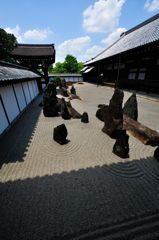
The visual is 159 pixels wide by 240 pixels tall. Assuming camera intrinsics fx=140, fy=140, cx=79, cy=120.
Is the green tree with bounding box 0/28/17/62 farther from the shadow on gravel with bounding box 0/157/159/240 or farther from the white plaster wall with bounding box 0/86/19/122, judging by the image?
the shadow on gravel with bounding box 0/157/159/240

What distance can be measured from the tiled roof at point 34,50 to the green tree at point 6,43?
0.78 meters

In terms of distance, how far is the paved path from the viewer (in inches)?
99.0

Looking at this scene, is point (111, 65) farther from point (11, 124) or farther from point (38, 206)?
point (38, 206)

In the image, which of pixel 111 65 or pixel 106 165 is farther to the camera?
pixel 111 65

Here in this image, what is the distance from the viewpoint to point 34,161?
4434 millimetres

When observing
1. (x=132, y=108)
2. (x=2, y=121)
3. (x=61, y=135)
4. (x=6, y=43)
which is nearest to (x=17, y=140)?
(x=2, y=121)

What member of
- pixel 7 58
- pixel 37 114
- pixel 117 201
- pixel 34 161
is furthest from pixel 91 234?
pixel 7 58

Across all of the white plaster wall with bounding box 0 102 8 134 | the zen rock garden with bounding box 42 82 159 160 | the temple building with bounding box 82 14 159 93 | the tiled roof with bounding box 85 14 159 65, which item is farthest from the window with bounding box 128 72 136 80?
the white plaster wall with bounding box 0 102 8 134

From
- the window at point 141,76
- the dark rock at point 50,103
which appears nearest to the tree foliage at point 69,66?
the window at point 141,76

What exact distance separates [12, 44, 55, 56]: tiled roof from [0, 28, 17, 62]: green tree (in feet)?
2.57

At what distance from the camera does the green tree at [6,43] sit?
1788 centimetres

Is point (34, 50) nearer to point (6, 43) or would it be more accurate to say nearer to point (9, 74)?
point (6, 43)

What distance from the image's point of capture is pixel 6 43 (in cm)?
1814

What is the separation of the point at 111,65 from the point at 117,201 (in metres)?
23.8
